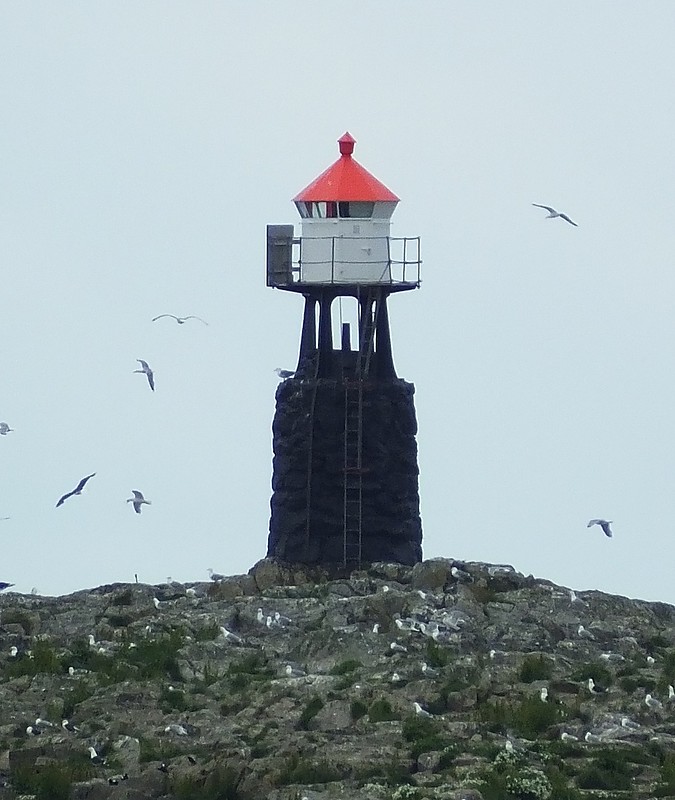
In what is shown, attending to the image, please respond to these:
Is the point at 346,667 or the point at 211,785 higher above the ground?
the point at 346,667

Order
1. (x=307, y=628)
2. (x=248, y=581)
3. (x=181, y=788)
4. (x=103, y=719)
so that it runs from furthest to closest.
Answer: (x=248, y=581), (x=307, y=628), (x=103, y=719), (x=181, y=788)

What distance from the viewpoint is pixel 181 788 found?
154 ft

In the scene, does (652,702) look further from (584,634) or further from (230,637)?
(230,637)

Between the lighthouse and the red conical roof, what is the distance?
0.05 ft

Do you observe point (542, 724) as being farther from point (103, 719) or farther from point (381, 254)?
point (381, 254)

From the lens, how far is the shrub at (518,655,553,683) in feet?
169

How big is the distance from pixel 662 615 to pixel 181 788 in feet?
44.0

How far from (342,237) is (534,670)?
9110 millimetres

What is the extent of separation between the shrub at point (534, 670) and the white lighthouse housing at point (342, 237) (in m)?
8.12

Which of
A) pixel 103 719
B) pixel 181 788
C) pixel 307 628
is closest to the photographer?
pixel 181 788

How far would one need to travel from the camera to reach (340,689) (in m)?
51.1

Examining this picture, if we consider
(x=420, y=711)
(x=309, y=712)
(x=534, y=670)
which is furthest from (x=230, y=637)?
(x=420, y=711)

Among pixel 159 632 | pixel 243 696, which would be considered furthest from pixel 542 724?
pixel 159 632

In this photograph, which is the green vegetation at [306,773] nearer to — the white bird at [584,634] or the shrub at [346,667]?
the shrub at [346,667]
